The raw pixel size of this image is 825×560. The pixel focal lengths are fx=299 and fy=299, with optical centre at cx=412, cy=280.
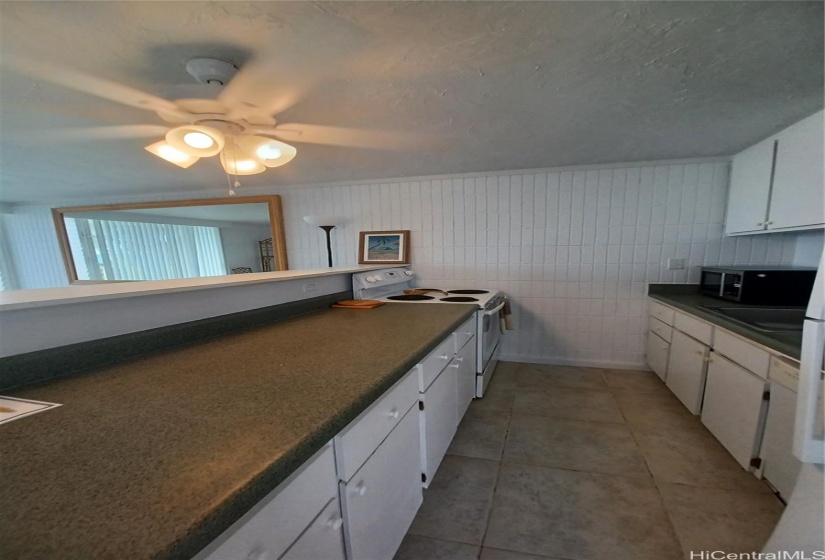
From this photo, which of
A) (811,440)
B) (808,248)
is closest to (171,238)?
(811,440)

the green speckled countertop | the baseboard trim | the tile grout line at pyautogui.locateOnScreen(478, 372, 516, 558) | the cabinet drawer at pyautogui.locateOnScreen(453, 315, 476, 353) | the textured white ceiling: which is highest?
the textured white ceiling

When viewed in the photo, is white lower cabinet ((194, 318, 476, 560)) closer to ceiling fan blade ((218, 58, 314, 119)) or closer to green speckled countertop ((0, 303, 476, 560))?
green speckled countertop ((0, 303, 476, 560))

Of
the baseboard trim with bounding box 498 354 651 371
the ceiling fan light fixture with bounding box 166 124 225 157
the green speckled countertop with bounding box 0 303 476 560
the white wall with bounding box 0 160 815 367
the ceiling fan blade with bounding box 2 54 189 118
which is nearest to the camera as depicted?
the green speckled countertop with bounding box 0 303 476 560

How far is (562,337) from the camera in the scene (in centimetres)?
288

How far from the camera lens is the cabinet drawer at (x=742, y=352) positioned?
1.38m

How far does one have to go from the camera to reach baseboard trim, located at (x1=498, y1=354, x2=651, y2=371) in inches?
108

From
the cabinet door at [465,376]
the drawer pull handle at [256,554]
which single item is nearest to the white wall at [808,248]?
the cabinet door at [465,376]

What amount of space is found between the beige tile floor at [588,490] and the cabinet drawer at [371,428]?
68cm

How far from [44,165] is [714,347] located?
491 cm

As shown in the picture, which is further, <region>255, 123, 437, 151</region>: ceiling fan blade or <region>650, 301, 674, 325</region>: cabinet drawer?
<region>650, 301, 674, 325</region>: cabinet drawer

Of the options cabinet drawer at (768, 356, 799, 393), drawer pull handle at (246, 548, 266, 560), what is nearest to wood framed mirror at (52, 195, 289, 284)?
drawer pull handle at (246, 548, 266, 560)

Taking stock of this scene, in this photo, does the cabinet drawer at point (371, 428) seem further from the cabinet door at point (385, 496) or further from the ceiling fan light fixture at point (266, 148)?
the ceiling fan light fixture at point (266, 148)

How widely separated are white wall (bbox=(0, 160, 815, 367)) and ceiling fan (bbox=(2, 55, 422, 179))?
1136mm

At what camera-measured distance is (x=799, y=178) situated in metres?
1.71
